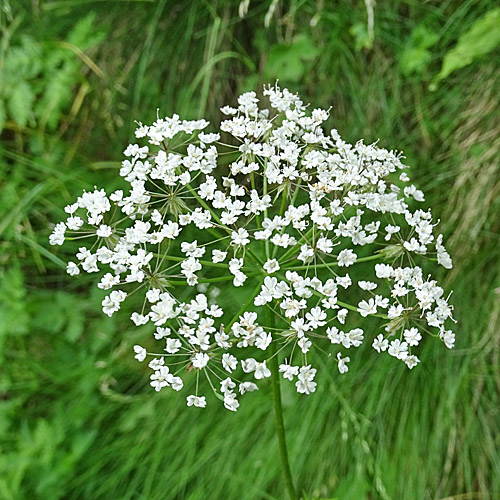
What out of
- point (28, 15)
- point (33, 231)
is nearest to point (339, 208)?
point (33, 231)

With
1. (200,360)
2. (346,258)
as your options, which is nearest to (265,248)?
(346,258)

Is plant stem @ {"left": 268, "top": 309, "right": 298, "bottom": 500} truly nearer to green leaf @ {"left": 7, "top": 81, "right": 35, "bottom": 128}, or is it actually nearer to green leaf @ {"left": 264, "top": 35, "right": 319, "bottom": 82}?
green leaf @ {"left": 264, "top": 35, "right": 319, "bottom": 82}

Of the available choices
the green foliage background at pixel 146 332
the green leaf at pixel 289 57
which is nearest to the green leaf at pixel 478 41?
the green foliage background at pixel 146 332

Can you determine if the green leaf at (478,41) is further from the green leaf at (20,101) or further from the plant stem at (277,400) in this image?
the green leaf at (20,101)

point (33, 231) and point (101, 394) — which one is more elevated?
point (33, 231)

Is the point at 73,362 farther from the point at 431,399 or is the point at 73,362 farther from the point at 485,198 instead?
the point at 485,198

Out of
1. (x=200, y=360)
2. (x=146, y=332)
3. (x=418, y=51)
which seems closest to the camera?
(x=200, y=360)

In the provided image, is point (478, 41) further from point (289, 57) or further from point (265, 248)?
point (265, 248)

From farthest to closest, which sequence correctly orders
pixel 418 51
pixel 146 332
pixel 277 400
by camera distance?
pixel 146 332, pixel 418 51, pixel 277 400
